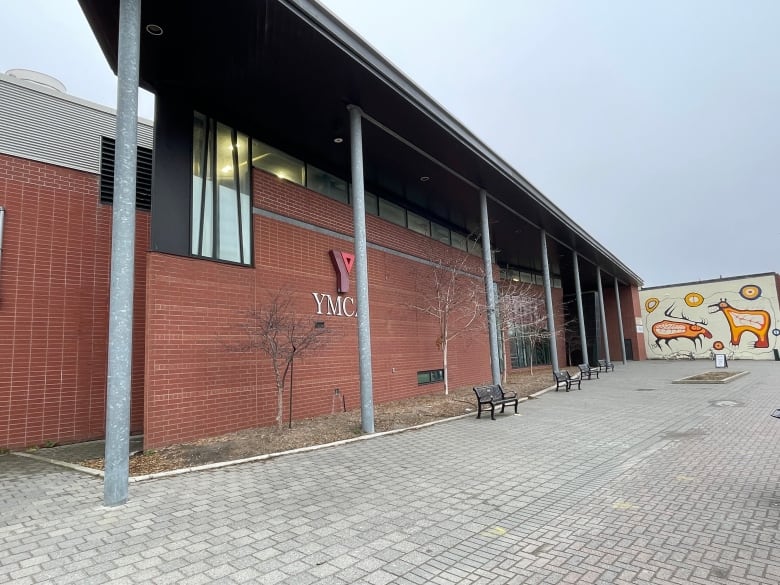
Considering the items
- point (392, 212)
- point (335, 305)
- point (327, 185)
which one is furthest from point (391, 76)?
point (392, 212)

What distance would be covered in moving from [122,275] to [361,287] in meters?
5.01

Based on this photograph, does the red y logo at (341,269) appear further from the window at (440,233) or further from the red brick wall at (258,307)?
the window at (440,233)

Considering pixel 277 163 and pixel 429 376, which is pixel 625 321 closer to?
pixel 429 376

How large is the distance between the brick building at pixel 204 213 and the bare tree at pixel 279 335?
194 mm

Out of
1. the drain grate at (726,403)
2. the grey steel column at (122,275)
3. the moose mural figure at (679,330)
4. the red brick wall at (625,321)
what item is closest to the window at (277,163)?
the grey steel column at (122,275)

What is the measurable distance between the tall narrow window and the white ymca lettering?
7.55ft

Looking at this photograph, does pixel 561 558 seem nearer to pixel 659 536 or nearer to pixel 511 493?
pixel 659 536

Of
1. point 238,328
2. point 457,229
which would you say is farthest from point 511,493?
point 457,229

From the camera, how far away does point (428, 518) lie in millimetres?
4551

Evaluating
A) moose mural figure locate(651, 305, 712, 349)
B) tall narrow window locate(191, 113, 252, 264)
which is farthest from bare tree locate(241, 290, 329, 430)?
moose mural figure locate(651, 305, 712, 349)

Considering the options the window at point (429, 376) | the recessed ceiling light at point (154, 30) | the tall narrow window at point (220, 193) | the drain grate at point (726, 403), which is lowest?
the drain grate at point (726, 403)

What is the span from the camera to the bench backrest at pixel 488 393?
1104 centimetres

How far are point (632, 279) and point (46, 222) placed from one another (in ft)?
130

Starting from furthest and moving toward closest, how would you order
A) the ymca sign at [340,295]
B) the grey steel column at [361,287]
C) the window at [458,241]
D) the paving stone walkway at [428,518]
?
1. the window at [458,241]
2. the ymca sign at [340,295]
3. the grey steel column at [361,287]
4. the paving stone walkway at [428,518]
